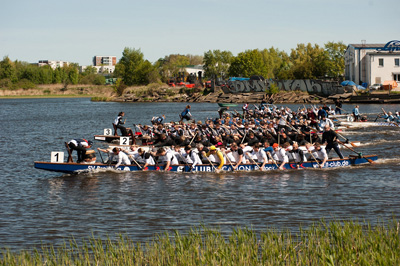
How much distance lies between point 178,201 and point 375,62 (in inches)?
3268

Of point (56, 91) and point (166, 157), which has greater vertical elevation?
point (56, 91)

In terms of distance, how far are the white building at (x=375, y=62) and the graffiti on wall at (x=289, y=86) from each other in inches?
210

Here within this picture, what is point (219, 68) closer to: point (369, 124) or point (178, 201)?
point (369, 124)

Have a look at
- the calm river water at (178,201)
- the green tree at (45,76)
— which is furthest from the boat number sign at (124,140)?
the green tree at (45,76)

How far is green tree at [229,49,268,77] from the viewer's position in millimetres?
143250

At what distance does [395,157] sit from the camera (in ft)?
104

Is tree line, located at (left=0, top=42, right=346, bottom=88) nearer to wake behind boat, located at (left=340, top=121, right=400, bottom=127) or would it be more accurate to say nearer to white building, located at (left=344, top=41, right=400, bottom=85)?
white building, located at (left=344, top=41, right=400, bottom=85)

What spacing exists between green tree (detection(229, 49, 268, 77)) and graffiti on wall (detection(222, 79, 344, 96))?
27357mm

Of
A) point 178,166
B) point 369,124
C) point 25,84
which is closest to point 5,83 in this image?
point 25,84

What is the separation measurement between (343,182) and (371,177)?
191 cm

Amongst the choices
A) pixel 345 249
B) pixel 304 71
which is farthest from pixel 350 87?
pixel 345 249

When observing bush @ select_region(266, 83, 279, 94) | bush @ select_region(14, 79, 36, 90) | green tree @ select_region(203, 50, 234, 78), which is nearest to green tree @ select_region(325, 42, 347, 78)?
bush @ select_region(266, 83, 279, 94)

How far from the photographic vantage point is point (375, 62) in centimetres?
9531

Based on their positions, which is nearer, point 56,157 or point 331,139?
point 56,157
